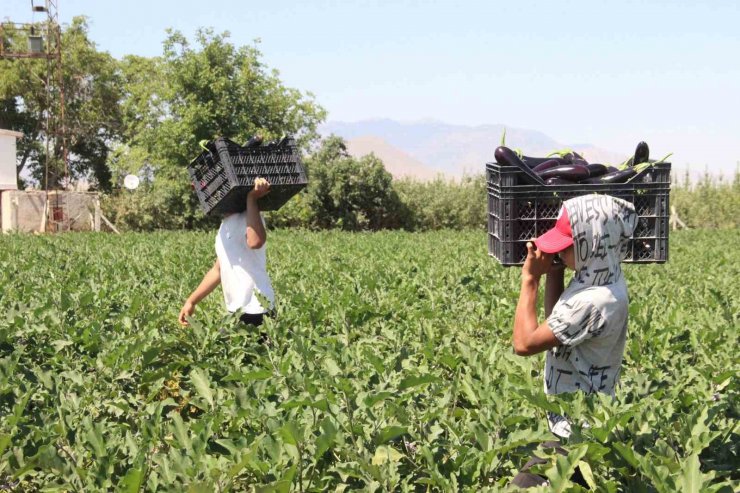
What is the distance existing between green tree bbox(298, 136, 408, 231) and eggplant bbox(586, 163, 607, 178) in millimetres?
34121

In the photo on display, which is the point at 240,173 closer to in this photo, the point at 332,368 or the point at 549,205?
the point at 332,368

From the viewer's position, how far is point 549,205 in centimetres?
404

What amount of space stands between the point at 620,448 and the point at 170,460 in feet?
5.39

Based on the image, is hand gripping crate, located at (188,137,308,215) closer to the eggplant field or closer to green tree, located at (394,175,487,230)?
the eggplant field

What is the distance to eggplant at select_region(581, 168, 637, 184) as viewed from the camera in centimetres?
402

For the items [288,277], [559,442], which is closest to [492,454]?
[559,442]

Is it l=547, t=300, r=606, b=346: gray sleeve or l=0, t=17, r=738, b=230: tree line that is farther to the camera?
l=0, t=17, r=738, b=230: tree line

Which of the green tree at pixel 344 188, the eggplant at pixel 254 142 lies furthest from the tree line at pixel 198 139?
the eggplant at pixel 254 142

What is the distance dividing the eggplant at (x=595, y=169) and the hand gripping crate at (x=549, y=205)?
0.15 metres

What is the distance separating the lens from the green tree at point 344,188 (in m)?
38.7

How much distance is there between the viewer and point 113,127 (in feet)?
180

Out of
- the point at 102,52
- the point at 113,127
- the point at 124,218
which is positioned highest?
the point at 102,52

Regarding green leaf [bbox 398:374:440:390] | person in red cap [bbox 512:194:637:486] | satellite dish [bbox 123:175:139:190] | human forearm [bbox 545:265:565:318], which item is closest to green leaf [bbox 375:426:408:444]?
green leaf [bbox 398:374:440:390]

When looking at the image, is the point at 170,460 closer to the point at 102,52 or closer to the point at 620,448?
the point at 620,448
